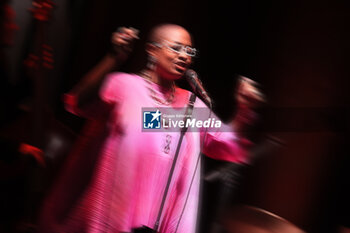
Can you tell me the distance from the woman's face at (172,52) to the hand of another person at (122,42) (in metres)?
0.10

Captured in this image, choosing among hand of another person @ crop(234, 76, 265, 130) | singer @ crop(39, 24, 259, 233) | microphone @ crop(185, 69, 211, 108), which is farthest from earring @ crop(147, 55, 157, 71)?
hand of another person @ crop(234, 76, 265, 130)

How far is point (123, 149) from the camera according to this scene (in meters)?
1.92

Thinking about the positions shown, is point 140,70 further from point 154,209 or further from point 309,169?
point 309,169

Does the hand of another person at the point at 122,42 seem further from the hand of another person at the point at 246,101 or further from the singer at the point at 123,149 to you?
the hand of another person at the point at 246,101

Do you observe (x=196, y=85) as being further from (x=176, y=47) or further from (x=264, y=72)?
(x=264, y=72)

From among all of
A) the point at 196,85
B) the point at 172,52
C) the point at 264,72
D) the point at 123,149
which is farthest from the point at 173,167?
the point at 264,72

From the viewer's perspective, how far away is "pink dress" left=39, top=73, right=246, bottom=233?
1916mm

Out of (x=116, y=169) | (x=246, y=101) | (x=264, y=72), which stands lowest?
(x=116, y=169)

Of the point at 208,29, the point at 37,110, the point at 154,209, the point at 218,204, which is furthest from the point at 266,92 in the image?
the point at 37,110

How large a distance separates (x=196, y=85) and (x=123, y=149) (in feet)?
1.27

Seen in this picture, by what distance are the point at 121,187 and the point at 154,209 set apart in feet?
0.54

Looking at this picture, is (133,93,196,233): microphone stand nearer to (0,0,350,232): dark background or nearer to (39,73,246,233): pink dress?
(39,73,246,233): pink dress

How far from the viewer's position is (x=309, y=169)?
243 centimetres

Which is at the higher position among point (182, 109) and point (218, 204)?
point (182, 109)
